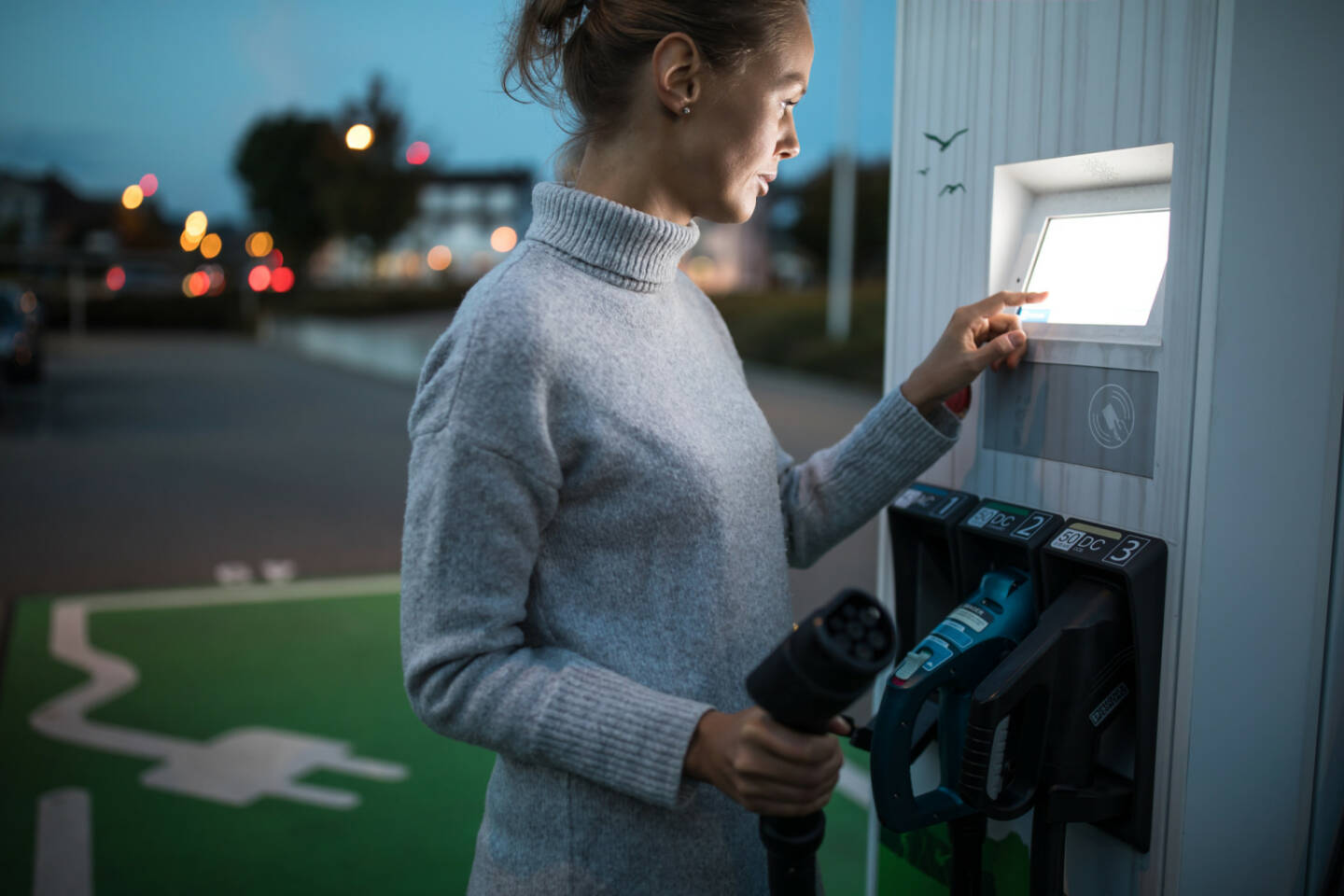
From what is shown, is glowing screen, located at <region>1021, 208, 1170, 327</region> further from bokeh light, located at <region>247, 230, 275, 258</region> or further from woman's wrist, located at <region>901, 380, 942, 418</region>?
bokeh light, located at <region>247, 230, 275, 258</region>

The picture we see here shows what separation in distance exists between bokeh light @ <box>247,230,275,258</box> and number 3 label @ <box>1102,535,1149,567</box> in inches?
1307

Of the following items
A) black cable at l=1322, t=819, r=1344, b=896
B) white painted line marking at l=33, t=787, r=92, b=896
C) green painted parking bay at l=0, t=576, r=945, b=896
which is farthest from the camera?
green painted parking bay at l=0, t=576, r=945, b=896

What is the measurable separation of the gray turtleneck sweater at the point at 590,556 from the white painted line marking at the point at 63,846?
2199mm

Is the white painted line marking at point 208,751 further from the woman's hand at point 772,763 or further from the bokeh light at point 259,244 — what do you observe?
the bokeh light at point 259,244

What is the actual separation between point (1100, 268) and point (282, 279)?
103 feet

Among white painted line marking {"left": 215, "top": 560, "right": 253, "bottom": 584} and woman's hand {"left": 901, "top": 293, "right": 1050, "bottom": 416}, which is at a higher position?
woman's hand {"left": 901, "top": 293, "right": 1050, "bottom": 416}

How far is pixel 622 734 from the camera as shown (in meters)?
1.03

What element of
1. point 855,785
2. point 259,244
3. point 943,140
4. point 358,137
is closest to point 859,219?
point 259,244

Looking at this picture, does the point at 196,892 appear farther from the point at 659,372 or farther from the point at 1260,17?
the point at 1260,17

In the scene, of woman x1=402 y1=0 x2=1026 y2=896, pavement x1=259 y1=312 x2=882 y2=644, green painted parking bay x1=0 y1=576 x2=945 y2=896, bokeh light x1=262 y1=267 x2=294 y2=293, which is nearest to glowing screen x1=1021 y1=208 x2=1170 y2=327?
woman x1=402 y1=0 x2=1026 y2=896

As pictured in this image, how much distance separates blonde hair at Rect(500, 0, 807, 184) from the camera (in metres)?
1.13

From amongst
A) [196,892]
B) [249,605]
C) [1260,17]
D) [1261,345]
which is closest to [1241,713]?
[1261,345]

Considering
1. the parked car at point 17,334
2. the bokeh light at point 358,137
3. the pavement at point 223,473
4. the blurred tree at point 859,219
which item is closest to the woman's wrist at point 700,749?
the bokeh light at point 358,137

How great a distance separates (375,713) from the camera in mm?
3969
